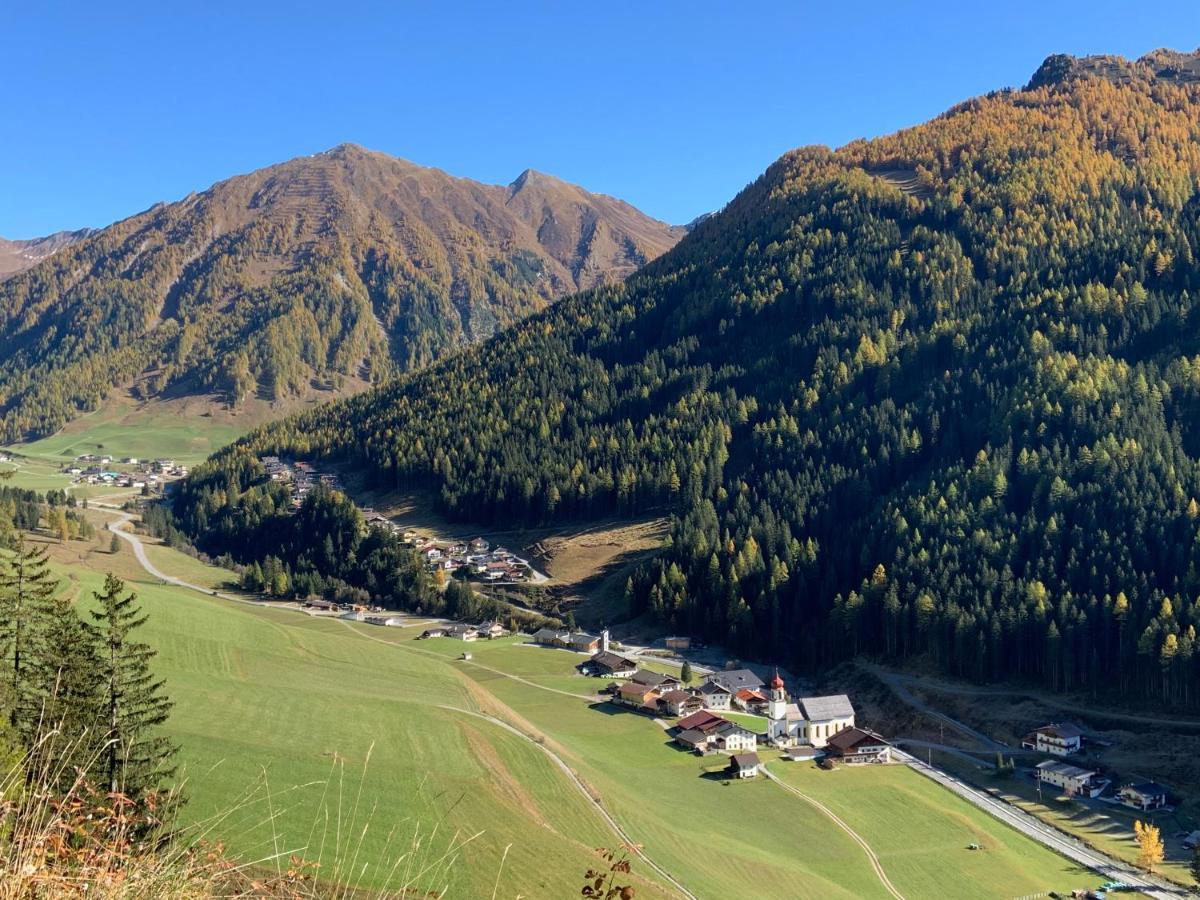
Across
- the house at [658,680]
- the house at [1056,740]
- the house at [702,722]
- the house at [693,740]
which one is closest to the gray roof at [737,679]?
the house at [658,680]

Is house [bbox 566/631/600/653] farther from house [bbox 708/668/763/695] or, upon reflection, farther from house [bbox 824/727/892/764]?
house [bbox 824/727/892/764]

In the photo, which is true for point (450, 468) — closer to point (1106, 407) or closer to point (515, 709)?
point (515, 709)

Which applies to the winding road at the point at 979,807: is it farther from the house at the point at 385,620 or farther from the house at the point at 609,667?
the house at the point at 385,620

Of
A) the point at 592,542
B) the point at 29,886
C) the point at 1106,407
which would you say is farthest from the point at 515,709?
the point at 1106,407

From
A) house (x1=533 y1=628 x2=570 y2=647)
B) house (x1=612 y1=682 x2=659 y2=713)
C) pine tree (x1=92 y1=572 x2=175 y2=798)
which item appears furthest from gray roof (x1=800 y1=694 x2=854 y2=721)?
pine tree (x1=92 y1=572 x2=175 y2=798)

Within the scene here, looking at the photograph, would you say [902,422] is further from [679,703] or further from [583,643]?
[679,703]

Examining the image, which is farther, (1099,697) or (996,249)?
(996,249)

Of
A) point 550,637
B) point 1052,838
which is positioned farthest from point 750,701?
point 1052,838
